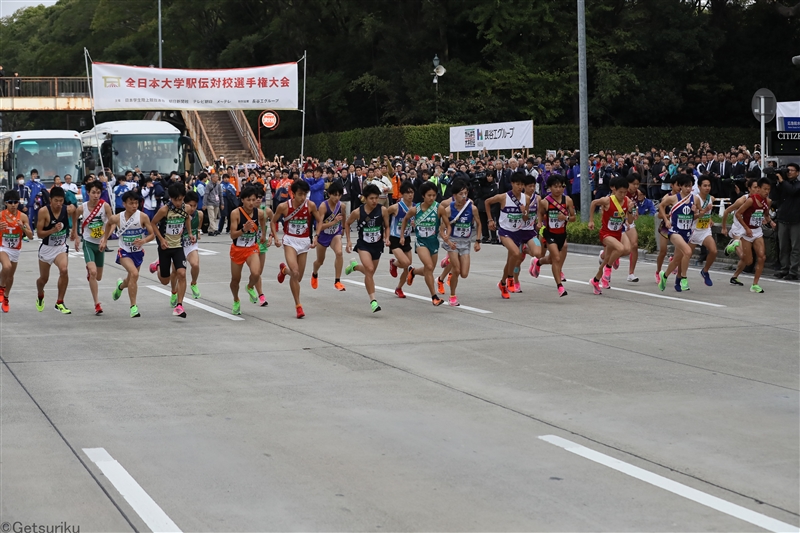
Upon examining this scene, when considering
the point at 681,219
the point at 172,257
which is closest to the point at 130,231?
the point at 172,257

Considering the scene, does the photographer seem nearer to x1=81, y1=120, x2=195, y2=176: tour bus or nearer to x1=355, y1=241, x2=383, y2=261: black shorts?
x1=355, y1=241, x2=383, y2=261: black shorts

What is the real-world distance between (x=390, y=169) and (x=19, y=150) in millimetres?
12620

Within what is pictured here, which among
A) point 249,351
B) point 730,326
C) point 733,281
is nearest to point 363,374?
point 249,351

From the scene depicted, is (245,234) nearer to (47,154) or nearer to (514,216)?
(514,216)

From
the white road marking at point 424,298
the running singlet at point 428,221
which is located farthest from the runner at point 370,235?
the white road marking at point 424,298

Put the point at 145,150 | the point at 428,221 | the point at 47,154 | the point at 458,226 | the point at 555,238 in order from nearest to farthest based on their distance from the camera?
the point at 428,221 → the point at 458,226 → the point at 555,238 → the point at 47,154 → the point at 145,150

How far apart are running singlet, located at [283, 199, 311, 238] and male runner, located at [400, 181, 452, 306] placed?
1.33 metres

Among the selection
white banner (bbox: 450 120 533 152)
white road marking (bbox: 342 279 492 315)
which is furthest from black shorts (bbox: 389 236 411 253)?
white banner (bbox: 450 120 533 152)

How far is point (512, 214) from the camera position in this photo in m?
16.2

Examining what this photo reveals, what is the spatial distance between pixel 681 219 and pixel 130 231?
26.5 ft

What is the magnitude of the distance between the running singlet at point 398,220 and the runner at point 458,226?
502 millimetres

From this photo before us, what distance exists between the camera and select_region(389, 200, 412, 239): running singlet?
15.3m

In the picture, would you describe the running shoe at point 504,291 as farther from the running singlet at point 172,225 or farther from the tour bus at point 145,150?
the tour bus at point 145,150

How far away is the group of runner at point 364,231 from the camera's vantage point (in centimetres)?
1459
